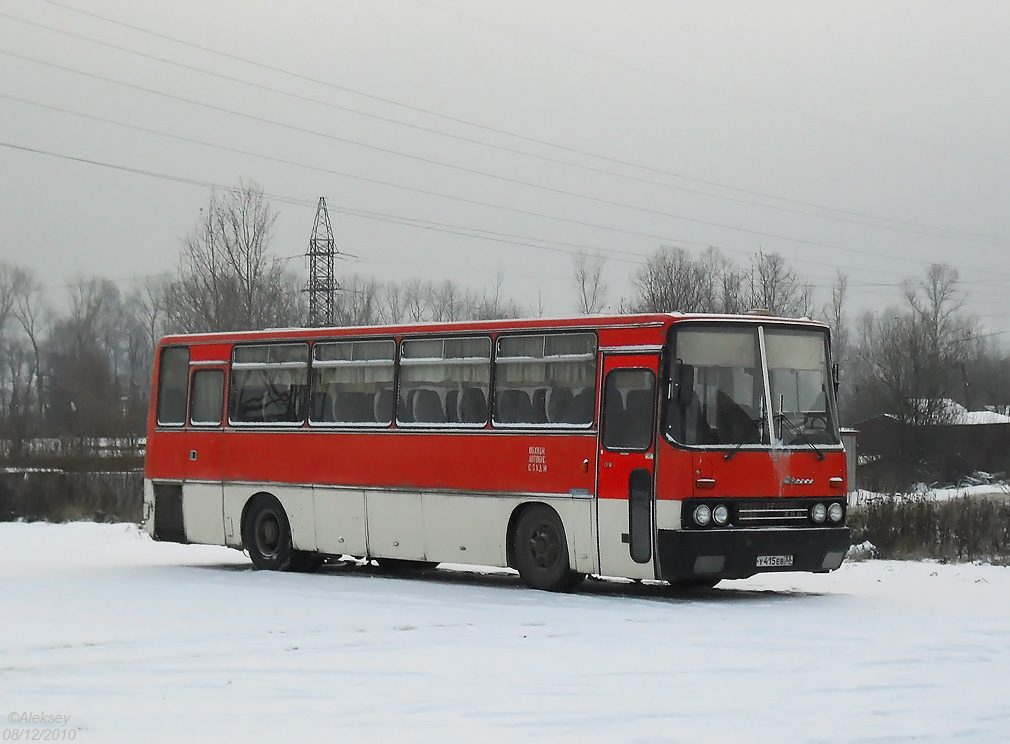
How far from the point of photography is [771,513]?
17094 millimetres

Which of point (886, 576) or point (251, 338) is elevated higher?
point (251, 338)

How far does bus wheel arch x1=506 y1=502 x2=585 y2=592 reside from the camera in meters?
17.9

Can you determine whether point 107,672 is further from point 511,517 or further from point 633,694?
point 511,517

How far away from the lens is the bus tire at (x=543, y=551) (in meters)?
17.9

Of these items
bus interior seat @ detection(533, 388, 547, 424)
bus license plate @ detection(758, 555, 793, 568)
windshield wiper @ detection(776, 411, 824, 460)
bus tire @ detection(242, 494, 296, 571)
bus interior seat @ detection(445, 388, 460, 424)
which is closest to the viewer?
bus license plate @ detection(758, 555, 793, 568)

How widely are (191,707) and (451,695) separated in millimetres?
1656

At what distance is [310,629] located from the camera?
45.8ft

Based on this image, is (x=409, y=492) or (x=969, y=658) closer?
(x=969, y=658)

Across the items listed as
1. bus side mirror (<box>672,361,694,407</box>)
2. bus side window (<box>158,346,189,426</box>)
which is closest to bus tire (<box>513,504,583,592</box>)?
bus side mirror (<box>672,361,694,407</box>)

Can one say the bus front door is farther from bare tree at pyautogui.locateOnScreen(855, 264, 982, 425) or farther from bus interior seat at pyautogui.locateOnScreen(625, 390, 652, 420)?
bare tree at pyautogui.locateOnScreen(855, 264, 982, 425)

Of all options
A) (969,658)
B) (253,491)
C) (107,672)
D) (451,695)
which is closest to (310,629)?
(107,672)

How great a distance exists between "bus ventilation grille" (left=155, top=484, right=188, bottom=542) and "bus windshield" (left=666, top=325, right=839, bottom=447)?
9050 millimetres

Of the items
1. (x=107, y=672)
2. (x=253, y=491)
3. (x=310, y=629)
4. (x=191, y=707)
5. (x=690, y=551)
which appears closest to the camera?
(x=191, y=707)

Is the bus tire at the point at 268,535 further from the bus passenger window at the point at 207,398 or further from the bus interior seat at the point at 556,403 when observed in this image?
the bus interior seat at the point at 556,403
